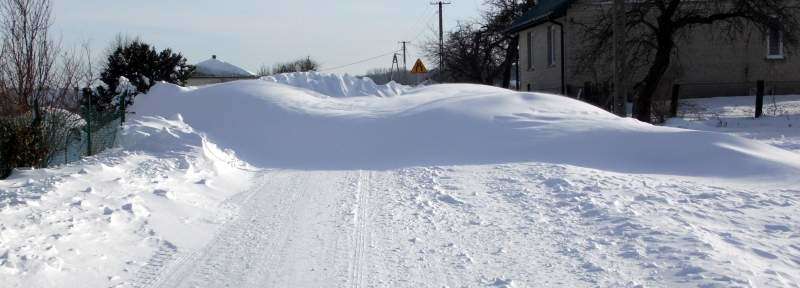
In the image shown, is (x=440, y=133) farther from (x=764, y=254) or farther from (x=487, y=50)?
(x=487, y=50)

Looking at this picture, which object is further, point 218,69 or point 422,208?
point 218,69

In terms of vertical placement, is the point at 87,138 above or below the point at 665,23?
below

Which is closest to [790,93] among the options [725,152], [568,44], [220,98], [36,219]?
[568,44]

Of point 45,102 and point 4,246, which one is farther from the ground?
point 45,102

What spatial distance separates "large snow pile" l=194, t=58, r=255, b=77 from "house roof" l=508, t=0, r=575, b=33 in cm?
2951

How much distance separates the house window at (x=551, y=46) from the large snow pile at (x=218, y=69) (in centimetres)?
3279

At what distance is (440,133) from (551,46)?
18410 millimetres

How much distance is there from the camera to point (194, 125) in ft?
56.3

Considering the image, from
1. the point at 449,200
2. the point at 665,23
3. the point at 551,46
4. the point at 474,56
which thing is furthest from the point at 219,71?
the point at 449,200

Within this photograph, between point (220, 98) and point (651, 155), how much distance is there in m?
10.6

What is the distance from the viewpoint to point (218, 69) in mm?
60719

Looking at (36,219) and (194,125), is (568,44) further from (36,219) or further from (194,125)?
(36,219)

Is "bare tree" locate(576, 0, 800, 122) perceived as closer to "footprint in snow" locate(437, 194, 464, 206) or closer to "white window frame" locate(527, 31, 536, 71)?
"white window frame" locate(527, 31, 536, 71)

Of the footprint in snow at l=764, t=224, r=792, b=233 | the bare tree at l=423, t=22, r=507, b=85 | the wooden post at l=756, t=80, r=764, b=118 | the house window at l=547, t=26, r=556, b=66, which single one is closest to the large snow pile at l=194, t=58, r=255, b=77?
the bare tree at l=423, t=22, r=507, b=85
